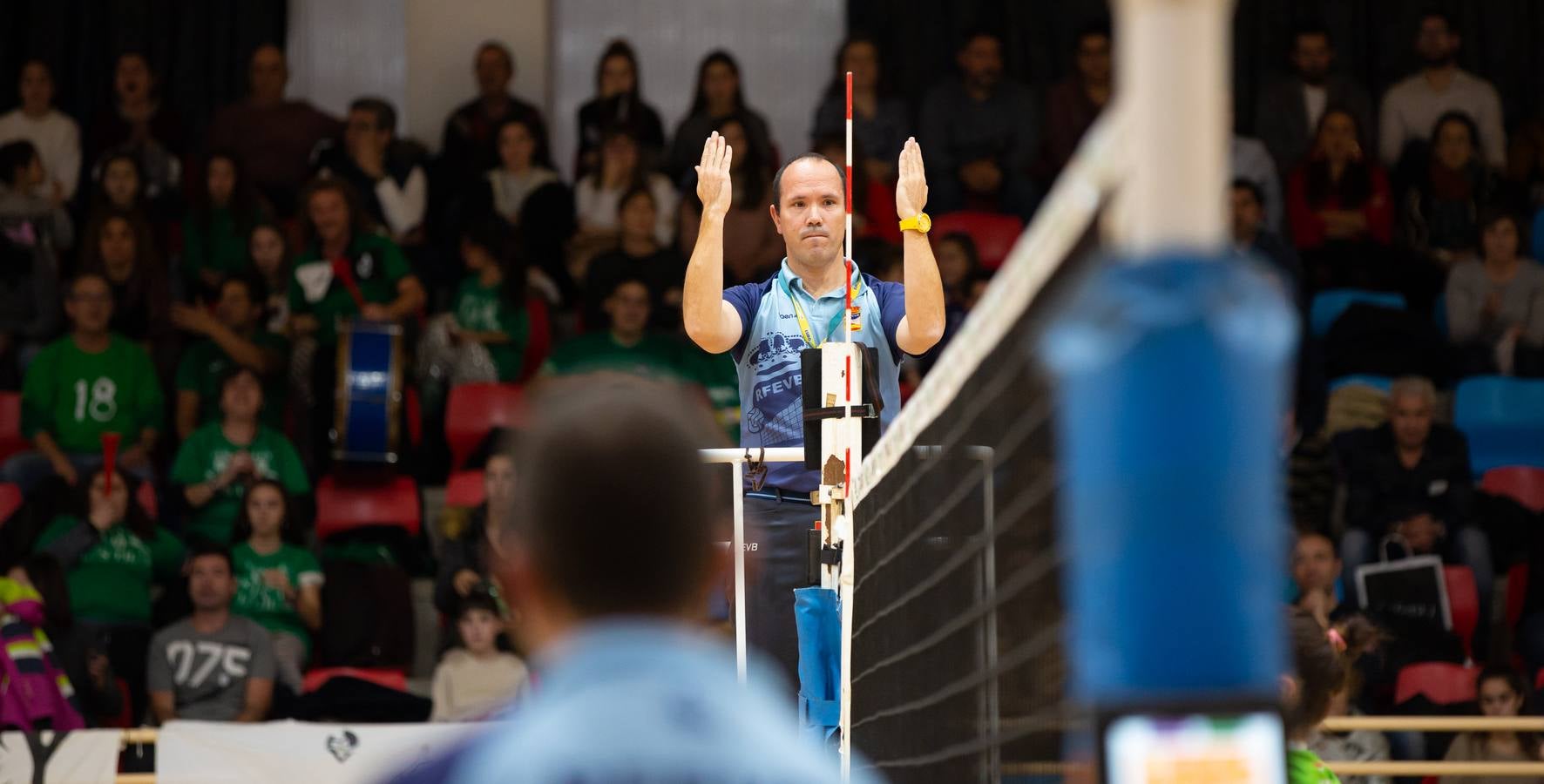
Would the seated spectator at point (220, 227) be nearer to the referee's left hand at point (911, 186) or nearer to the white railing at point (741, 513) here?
the white railing at point (741, 513)

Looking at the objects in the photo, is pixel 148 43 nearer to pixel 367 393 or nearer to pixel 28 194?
pixel 28 194

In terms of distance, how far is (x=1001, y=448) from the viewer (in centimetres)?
297

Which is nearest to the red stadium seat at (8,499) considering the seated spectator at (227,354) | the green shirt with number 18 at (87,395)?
the green shirt with number 18 at (87,395)

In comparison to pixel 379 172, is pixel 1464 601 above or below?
below

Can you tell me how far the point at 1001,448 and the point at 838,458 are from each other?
2.52 m

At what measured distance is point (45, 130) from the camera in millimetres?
13016

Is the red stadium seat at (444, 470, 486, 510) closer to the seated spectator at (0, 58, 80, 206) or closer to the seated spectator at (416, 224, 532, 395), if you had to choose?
the seated spectator at (416, 224, 532, 395)

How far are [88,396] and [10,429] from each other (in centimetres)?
54

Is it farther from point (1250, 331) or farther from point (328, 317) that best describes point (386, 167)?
point (1250, 331)

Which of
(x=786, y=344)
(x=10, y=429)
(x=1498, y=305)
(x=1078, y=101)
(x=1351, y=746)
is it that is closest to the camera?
(x=786, y=344)

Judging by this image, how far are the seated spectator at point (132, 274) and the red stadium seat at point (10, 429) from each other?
87 cm

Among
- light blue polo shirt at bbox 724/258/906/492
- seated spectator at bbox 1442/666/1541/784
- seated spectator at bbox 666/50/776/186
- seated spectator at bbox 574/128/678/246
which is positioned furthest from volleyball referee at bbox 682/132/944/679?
seated spectator at bbox 666/50/776/186

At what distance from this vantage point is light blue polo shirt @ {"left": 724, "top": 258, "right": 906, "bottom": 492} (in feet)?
20.4

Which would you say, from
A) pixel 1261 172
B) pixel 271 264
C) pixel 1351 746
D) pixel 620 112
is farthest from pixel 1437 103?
pixel 271 264
